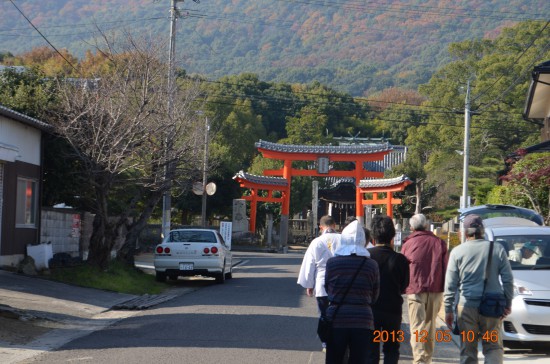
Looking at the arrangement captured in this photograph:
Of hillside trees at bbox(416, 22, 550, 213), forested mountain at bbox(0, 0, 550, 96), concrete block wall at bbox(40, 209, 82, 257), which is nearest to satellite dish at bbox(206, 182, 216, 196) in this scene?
concrete block wall at bbox(40, 209, 82, 257)

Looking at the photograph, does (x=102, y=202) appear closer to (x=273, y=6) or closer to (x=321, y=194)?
(x=321, y=194)

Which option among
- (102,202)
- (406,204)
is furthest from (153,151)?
(406,204)

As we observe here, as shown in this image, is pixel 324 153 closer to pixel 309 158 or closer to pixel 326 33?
pixel 309 158

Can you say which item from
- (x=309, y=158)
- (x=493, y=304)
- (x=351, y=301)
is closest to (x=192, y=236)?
(x=493, y=304)

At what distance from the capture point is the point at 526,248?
40.9 ft

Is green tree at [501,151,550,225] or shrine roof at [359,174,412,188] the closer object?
green tree at [501,151,550,225]

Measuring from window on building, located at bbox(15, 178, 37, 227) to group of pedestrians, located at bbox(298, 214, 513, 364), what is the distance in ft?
38.5

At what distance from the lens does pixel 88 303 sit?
16.1m

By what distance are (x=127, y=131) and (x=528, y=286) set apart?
1083 centimetres

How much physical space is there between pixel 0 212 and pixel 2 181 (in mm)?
754

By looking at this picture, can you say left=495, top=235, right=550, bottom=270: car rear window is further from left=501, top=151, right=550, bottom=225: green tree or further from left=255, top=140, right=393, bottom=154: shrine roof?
left=255, top=140, right=393, bottom=154: shrine roof

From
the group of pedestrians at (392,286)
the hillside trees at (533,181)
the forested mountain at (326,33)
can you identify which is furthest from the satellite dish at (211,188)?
the forested mountain at (326,33)

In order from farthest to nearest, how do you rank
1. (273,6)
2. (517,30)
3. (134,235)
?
(273,6) → (517,30) → (134,235)

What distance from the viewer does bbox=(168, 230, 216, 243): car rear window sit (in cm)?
2186
